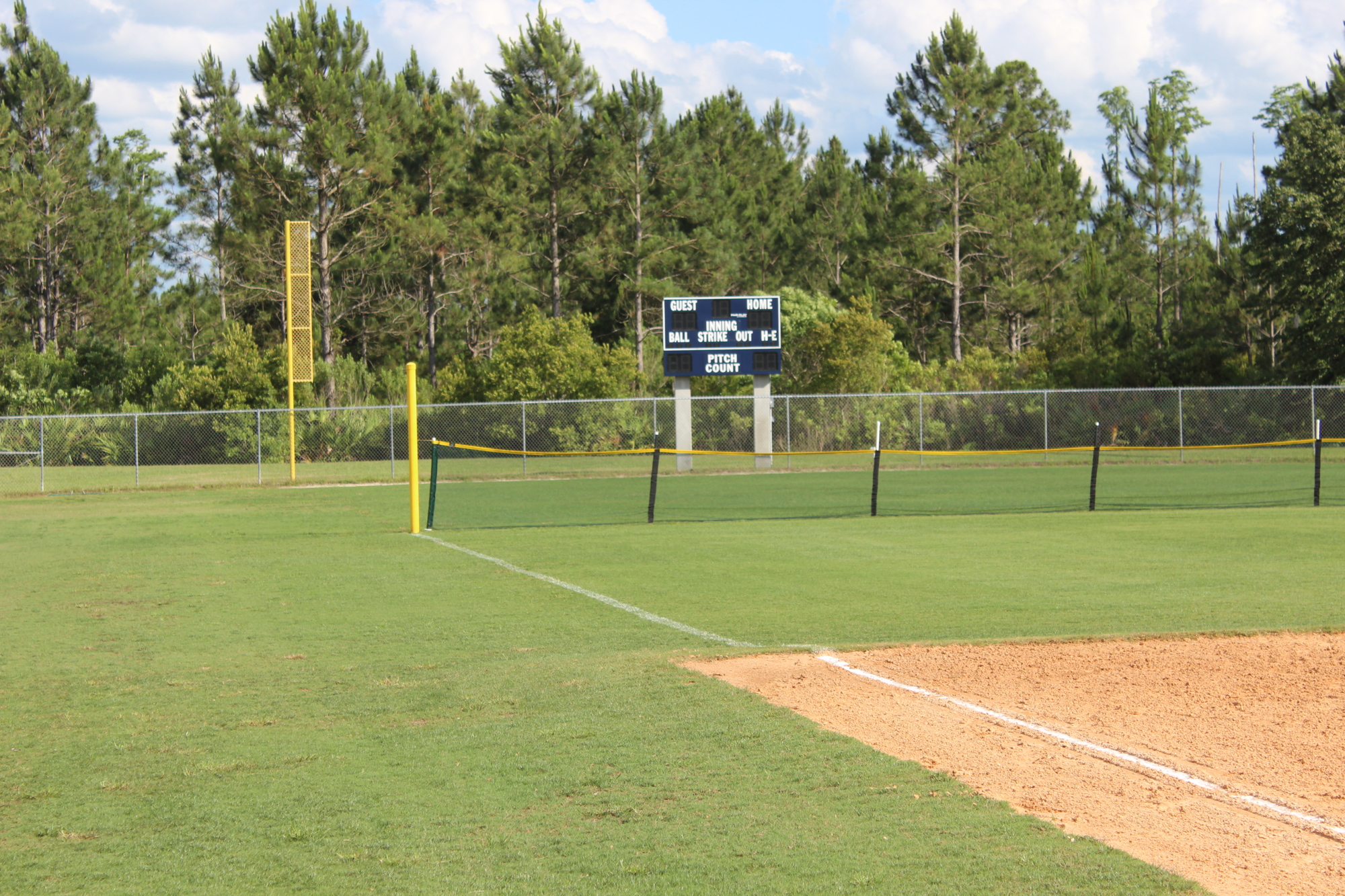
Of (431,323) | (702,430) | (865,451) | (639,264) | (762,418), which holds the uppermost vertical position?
(639,264)

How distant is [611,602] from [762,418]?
23159 mm

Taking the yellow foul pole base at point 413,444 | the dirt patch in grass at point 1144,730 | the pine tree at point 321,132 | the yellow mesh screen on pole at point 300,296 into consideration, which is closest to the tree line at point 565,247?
the pine tree at point 321,132

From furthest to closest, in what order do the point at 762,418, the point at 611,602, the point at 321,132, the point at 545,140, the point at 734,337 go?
the point at 545,140, the point at 321,132, the point at 762,418, the point at 734,337, the point at 611,602

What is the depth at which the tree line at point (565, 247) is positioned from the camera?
45031 mm

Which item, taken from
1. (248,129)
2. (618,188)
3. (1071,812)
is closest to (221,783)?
(1071,812)

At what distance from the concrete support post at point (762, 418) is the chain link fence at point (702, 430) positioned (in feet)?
3.75

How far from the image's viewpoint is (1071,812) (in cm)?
519

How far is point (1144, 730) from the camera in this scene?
21.8 ft

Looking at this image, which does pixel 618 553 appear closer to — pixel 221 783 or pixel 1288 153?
pixel 221 783

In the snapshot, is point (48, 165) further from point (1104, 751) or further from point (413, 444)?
point (1104, 751)

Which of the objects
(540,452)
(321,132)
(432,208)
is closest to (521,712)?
(540,452)

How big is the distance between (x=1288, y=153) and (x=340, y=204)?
3639 cm

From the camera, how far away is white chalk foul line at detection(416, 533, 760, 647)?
9.67 m

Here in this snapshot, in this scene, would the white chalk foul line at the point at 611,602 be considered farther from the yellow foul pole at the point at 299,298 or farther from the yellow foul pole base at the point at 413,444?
the yellow foul pole at the point at 299,298
